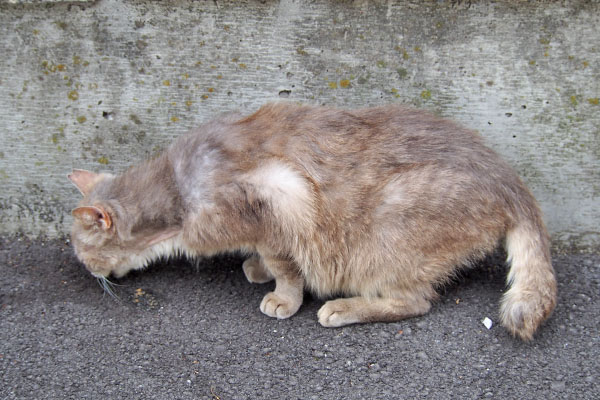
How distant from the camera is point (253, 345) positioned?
112 inches

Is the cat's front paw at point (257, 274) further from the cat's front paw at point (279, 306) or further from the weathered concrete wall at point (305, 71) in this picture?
the weathered concrete wall at point (305, 71)

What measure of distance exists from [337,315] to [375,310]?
21 cm

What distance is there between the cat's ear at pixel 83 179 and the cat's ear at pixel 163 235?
53 cm

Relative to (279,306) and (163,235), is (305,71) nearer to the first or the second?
(163,235)

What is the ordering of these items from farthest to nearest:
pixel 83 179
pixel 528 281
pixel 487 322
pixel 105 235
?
1. pixel 83 179
2. pixel 105 235
3. pixel 487 322
4. pixel 528 281

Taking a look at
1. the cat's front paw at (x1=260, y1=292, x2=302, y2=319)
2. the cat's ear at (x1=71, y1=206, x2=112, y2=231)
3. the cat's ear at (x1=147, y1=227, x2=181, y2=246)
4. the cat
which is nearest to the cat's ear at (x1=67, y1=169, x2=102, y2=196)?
the cat

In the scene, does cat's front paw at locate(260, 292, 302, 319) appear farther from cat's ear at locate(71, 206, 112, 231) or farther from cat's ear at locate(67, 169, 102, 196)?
cat's ear at locate(67, 169, 102, 196)

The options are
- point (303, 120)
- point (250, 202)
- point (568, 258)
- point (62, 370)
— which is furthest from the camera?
point (568, 258)

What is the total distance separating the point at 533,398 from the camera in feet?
8.13


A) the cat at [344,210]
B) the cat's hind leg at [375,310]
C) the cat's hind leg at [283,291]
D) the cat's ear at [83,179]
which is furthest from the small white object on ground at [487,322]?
the cat's ear at [83,179]

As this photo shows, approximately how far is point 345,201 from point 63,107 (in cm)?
195

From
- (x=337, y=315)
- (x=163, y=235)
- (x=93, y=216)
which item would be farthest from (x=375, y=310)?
(x=93, y=216)

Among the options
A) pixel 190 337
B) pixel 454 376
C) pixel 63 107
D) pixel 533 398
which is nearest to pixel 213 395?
pixel 190 337

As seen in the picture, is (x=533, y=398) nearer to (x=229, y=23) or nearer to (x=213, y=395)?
(x=213, y=395)
